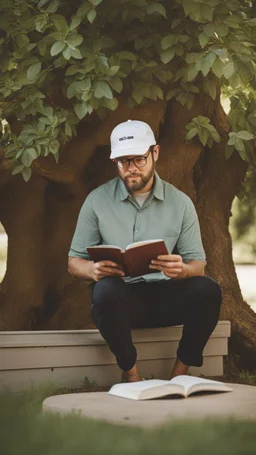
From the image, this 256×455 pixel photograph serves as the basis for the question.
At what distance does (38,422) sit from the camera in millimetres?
2906

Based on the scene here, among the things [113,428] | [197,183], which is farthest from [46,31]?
[113,428]

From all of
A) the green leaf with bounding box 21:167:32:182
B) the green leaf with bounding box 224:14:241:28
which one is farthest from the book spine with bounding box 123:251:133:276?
the green leaf with bounding box 224:14:241:28

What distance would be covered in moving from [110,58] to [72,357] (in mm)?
1462

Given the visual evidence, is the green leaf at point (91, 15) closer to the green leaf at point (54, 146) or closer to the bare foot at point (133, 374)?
the green leaf at point (54, 146)

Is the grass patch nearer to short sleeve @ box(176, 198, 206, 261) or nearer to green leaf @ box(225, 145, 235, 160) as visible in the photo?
short sleeve @ box(176, 198, 206, 261)

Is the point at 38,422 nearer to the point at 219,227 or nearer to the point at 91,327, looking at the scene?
the point at 91,327

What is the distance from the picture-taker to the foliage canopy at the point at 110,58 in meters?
4.18

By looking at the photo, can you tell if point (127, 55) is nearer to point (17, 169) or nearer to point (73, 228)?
point (17, 169)

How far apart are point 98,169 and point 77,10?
121 centimetres

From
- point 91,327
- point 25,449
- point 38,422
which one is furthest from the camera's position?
point 91,327

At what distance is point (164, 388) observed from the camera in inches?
119

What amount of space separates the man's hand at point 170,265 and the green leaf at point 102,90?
843mm

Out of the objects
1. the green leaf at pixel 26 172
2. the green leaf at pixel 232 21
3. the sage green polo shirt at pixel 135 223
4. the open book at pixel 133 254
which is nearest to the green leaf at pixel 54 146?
the green leaf at pixel 26 172

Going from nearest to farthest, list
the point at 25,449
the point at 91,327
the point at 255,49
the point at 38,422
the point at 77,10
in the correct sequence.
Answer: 1. the point at 25,449
2. the point at 38,422
3. the point at 77,10
4. the point at 255,49
5. the point at 91,327
